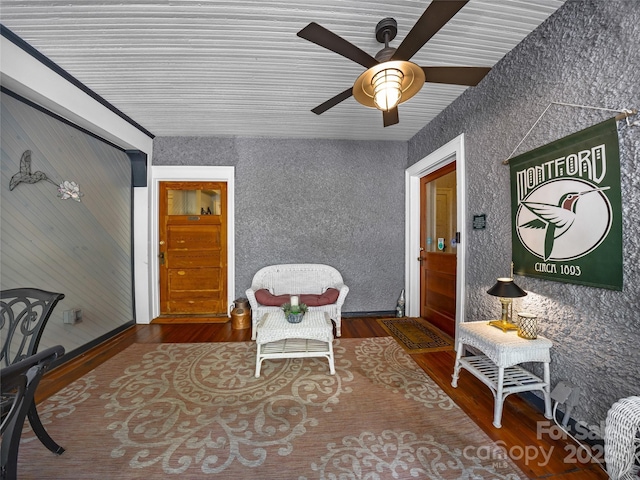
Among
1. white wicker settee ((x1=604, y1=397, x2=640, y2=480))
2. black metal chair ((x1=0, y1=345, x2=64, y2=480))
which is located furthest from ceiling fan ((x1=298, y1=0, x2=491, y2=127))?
black metal chair ((x1=0, y1=345, x2=64, y2=480))

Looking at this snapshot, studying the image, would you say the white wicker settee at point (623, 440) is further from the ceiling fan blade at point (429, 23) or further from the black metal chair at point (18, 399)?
the black metal chair at point (18, 399)

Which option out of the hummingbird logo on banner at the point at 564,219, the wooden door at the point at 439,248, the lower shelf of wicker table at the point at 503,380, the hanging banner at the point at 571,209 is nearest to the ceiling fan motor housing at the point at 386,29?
the hanging banner at the point at 571,209

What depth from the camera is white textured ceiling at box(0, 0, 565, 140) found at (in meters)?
1.59

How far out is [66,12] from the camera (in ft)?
5.32

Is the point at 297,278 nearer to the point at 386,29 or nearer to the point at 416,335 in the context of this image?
the point at 416,335

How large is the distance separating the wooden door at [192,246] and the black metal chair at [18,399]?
2.61 metres

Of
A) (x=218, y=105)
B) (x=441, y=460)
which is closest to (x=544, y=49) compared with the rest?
(x=441, y=460)

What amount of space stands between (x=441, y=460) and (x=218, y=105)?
3.60m

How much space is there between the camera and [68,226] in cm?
247

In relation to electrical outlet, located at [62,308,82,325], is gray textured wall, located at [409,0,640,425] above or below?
above

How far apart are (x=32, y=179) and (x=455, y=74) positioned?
11.6ft

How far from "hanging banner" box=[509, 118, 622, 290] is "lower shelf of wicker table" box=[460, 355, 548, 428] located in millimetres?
725

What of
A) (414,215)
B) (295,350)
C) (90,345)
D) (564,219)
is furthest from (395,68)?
(90,345)

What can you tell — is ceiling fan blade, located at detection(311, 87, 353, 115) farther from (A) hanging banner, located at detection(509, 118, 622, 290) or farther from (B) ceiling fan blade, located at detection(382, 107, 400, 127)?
(A) hanging banner, located at detection(509, 118, 622, 290)
